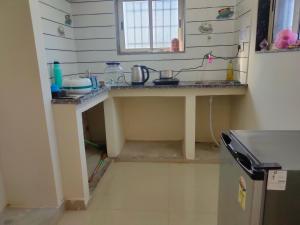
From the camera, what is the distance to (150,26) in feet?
9.75

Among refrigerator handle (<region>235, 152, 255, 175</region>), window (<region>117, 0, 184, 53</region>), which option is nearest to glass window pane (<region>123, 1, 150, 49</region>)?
window (<region>117, 0, 184, 53</region>)

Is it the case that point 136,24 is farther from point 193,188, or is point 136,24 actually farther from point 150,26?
point 193,188

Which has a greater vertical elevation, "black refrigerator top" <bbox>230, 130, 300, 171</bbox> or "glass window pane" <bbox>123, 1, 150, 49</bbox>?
"glass window pane" <bbox>123, 1, 150, 49</bbox>

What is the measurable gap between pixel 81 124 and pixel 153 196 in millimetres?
929

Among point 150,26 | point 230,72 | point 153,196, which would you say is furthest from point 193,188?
point 150,26

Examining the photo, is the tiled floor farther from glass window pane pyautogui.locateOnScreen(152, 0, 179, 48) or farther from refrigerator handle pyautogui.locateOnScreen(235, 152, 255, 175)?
glass window pane pyautogui.locateOnScreen(152, 0, 179, 48)

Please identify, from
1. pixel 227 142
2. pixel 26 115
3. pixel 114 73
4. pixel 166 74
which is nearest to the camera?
pixel 227 142

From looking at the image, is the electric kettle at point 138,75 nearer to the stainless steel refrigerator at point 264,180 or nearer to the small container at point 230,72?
the small container at point 230,72

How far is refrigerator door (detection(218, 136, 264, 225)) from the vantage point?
0.77 metres

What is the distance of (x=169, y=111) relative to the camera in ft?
10.6

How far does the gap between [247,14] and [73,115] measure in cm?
195

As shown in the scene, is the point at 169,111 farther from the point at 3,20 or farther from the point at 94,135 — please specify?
the point at 3,20

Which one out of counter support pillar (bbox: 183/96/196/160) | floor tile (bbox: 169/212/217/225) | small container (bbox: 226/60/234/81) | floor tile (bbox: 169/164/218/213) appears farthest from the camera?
small container (bbox: 226/60/234/81)

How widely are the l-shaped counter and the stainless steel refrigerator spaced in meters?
1.20
